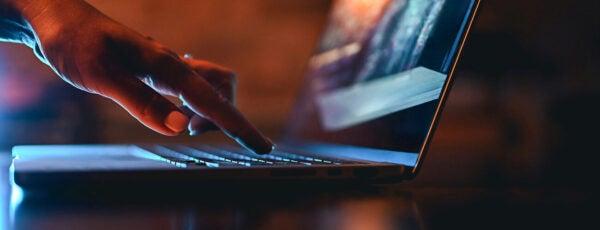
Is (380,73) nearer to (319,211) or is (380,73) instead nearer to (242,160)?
(242,160)

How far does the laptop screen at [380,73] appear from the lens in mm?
743

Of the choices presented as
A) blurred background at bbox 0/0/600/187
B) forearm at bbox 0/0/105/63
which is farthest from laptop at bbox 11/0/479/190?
blurred background at bbox 0/0/600/187

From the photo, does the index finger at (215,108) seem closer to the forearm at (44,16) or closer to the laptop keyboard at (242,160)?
the laptop keyboard at (242,160)

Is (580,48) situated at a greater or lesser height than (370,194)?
greater

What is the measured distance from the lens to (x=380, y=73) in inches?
37.9

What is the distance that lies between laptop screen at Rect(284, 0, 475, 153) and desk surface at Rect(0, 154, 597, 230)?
0.43 ft

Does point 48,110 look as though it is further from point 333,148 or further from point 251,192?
point 251,192

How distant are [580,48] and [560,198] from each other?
38.6 inches

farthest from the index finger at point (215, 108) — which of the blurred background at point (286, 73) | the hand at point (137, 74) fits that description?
the blurred background at point (286, 73)

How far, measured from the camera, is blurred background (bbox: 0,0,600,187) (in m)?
1.60

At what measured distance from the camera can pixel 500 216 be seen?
476 mm

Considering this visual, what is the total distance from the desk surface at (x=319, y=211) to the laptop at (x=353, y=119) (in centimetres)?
3

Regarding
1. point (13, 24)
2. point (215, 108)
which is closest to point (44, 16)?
point (13, 24)

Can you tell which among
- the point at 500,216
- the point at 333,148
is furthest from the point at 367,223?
the point at 333,148
